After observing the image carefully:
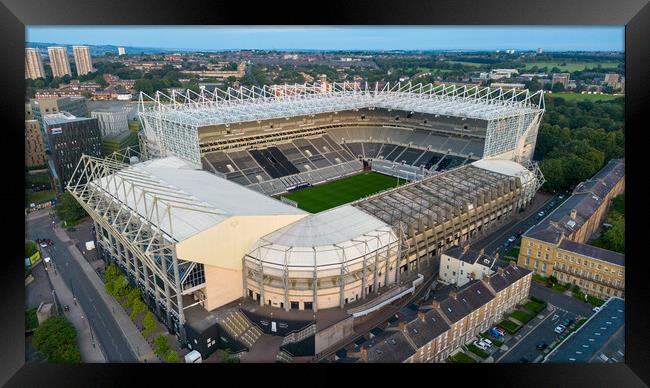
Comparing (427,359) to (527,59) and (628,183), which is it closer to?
(628,183)

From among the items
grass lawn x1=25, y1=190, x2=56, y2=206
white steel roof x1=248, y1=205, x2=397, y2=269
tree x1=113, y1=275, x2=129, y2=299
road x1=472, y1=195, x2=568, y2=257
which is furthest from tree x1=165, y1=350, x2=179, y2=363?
grass lawn x1=25, y1=190, x2=56, y2=206

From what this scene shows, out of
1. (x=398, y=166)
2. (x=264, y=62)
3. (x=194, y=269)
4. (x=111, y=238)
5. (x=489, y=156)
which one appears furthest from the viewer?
(x=264, y=62)

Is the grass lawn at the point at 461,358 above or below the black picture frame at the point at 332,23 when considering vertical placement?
below

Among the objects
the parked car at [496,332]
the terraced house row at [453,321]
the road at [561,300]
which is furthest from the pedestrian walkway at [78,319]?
the road at [561,300]

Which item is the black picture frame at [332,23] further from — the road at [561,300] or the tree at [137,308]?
the road at [561,300]

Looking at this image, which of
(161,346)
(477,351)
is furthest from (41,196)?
(477,351)

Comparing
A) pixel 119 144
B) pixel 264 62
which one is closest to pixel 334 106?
pixel 119 144
